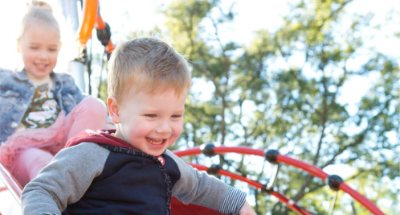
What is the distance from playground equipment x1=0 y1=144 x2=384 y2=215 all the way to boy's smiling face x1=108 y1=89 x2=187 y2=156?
32 centimetres

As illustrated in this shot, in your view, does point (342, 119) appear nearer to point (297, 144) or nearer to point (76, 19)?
point (297, 144)

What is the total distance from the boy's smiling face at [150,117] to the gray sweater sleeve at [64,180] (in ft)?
0.29

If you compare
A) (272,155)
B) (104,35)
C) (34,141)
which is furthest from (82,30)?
(272,155)

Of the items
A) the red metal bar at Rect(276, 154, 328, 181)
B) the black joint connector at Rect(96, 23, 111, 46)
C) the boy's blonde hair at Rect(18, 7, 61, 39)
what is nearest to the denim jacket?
the boy's blonde hair at Rect(18, 7, 61, 39)

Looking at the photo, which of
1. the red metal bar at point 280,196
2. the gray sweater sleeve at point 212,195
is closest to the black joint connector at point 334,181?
the red metal bar at point 280,196

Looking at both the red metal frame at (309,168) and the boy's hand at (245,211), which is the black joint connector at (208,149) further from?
the boy's hand at (245,211)

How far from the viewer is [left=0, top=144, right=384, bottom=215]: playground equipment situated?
1271 mm

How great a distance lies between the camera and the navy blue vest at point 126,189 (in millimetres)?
1222

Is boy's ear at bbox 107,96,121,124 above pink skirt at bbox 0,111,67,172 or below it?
above

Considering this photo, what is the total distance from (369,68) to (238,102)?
96.8 inches

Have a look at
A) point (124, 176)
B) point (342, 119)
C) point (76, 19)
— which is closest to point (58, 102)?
point (76, 19)

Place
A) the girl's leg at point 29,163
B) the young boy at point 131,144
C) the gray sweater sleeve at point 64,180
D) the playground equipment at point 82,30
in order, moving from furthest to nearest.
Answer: the playground equipment at point 82,30
the girl's leg at point 29,163
the young boy at point 131,144
the gray sweater sleeve at point 64,180

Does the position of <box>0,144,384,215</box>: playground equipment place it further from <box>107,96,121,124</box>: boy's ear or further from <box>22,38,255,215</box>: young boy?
<box>107,96,121,124</box>: boy's ear

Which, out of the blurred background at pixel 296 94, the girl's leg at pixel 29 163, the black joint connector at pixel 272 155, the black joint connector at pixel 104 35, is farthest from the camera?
the blurred background at pixel 296 94
